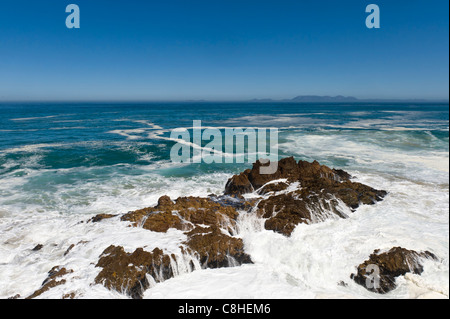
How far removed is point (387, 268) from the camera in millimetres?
7266

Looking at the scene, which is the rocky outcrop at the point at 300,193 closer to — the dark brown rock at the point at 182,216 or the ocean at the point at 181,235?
the ocean at the point at 181,235

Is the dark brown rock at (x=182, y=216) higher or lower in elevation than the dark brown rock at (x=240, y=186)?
lower

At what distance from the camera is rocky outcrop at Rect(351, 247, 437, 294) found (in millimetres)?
6945

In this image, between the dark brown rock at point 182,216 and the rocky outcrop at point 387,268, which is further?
the dark brown rock at point 182,216

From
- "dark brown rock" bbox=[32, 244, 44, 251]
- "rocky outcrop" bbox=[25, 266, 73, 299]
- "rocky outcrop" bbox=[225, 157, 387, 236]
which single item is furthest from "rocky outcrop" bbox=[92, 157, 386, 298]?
"dark brown rock" bbox=[32, 244, 44, 251]

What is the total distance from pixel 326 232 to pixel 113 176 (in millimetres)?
14143

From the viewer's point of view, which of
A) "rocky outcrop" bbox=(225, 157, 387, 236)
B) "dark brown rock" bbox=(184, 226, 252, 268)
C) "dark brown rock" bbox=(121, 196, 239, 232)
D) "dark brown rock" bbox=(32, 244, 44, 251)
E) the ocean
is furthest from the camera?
"rocky outcrop" bbox=(225, 157, 387, 236)

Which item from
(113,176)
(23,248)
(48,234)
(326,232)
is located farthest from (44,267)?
(113,176)

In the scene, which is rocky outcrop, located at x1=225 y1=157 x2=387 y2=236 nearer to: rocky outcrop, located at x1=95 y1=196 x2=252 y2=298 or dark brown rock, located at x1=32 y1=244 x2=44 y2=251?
rocky outcrop, located at x1=95 y1=196 x2=252 y2=298

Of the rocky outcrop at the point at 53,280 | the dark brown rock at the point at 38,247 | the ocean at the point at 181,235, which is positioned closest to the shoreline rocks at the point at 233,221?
the rocky outcrop at the point at 53,280

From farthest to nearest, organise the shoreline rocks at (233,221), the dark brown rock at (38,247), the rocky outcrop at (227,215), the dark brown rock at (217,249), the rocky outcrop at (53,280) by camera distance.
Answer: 1. the dark brown rock at (38,247)
2. the dark brown rock at (217,249)
3. the rocky outcrop at (227,215)
4. the shoreline rocks at (233,221)
5. the rocky outcrop at (53,280)

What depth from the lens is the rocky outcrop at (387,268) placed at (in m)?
6.95

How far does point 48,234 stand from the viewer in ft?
32.7

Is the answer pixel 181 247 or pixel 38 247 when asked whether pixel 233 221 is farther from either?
pixel 38 247
